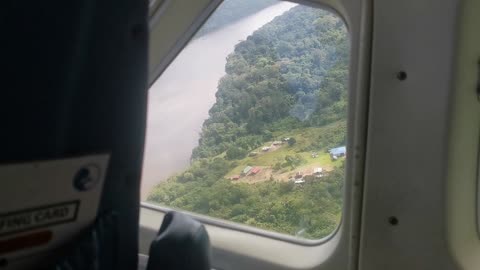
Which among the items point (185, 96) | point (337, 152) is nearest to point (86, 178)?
point (337, 152)

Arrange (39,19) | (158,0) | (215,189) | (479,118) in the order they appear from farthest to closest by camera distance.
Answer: (215,189) → (158,0) → (479,118) → (39,19)

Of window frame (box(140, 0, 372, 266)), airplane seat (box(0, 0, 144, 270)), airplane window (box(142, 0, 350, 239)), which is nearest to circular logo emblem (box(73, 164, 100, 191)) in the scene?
airplane seat (box(0, 0, 144, 270))

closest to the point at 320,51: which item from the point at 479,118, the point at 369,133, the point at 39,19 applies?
the point at 369,133

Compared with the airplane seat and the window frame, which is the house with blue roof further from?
the airplane seat

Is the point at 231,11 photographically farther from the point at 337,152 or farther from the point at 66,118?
the point at 66,118

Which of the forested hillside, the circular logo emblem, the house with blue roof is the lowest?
the house with blue roof

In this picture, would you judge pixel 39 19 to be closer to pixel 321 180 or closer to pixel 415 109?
pixel 415 109
